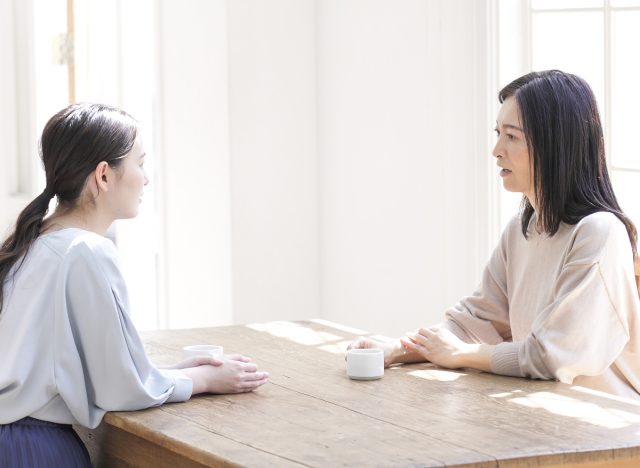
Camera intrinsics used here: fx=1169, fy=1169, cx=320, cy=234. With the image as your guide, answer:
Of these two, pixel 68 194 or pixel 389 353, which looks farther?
pixel 389 353

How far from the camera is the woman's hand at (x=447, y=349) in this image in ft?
9.01

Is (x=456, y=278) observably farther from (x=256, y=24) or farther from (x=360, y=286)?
(x=256, y=24)

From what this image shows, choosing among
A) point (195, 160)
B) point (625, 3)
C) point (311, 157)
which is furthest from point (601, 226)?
point (311, 157)

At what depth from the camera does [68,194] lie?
262cm

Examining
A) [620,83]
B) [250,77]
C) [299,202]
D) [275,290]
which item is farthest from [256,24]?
[620,83]

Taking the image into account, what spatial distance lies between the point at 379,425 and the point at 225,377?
0.47 meters

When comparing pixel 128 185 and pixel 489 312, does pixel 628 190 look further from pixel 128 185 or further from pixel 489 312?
pixel 128 185

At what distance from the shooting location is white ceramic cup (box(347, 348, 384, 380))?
270cm

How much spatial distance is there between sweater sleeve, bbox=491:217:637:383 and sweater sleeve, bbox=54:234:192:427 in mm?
839

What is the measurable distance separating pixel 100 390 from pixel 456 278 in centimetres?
239

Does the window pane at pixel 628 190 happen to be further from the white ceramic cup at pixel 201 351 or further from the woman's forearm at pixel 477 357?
the white ceramic cup at pixel 201 351

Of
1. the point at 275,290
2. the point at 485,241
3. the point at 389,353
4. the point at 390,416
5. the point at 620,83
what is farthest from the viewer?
the point at 275,290

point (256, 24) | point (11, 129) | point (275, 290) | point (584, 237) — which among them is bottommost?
point (275, 290)

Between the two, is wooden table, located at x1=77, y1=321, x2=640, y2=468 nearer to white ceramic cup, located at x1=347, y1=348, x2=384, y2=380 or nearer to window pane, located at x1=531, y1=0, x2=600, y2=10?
white ceramic cup, located at x1=347, y1=348, x2=384, y2=380
